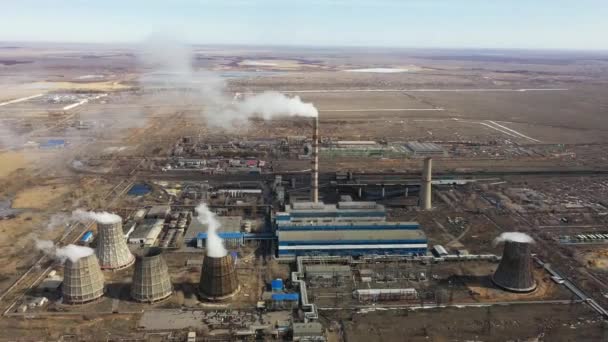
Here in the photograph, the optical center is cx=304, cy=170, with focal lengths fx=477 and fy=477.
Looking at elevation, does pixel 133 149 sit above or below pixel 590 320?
above

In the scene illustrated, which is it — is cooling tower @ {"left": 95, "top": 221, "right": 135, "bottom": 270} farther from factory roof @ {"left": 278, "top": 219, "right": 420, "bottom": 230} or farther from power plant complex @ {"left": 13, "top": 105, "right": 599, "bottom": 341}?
factory roof @ {"left": 278, "top": 219, "right": 420, "bottom": 230}

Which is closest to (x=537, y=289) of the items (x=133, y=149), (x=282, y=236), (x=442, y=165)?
(x=282, y=236)

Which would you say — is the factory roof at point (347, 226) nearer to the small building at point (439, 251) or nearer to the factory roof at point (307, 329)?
the small building at point (439, 251)

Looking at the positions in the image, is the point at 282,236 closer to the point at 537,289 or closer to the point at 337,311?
the point at 337,311

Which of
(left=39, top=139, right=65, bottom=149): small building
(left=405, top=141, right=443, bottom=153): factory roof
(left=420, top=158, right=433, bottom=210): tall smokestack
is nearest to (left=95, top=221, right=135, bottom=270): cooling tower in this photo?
(left=420, top=158, right=433, bottom=210): tall smokestack

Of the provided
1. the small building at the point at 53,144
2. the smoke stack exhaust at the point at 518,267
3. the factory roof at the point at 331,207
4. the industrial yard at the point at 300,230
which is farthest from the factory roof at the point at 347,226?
the small building at the point at 53,144

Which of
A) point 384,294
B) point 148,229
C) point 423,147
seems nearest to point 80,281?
point 148,229
